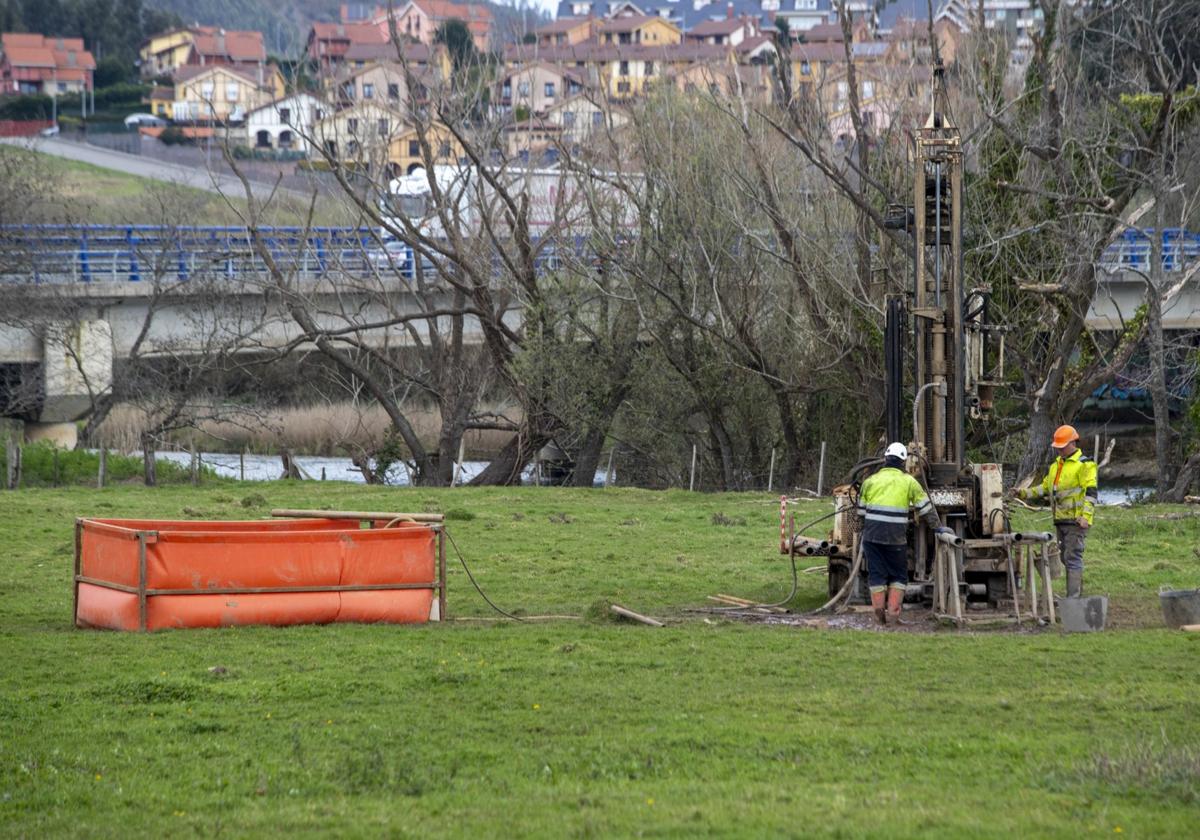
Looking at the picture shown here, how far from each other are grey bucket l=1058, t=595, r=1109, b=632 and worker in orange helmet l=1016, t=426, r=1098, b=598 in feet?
4.91

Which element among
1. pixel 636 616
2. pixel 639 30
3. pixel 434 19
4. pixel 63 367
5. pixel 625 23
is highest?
pixel 625 23

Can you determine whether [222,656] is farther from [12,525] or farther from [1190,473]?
[1190,473]

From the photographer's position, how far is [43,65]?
136500mm

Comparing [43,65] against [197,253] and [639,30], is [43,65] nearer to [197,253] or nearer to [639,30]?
[639,30]

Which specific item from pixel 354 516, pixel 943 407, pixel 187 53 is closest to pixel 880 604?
pixel 943 407

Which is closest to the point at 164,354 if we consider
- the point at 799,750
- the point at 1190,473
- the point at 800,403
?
the point at 800,403

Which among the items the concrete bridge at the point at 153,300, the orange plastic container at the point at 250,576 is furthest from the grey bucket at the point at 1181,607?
the concrete bridge at the point at 153,300

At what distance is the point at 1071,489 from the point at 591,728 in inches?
325

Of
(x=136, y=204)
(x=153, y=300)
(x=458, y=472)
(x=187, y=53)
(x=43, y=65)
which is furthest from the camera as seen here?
(x=187, y=53)

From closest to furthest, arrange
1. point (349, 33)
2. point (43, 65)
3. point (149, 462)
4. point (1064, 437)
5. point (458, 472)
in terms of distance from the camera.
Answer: point (1064, 437) < point (149, 462) < point (458, 472) < point (43, 65) < point (349, 33)

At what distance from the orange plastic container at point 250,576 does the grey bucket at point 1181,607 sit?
7.48 m

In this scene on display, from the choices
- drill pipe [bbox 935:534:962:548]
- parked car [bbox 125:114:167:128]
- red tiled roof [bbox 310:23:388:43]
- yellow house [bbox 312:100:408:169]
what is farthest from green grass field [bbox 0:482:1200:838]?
red tiled roof [bbox 310:23:388:43]

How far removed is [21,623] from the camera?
15.7 m

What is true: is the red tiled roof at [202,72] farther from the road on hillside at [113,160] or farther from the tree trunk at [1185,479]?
the tree trunk at [1185,479]
